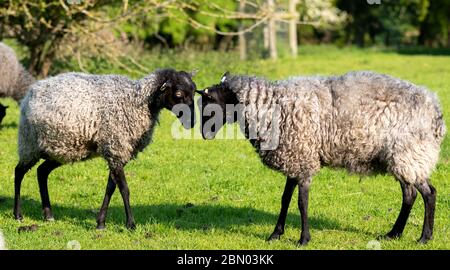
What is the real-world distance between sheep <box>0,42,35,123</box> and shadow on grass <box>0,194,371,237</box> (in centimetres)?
525

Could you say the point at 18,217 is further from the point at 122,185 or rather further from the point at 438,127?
the point at 438,127

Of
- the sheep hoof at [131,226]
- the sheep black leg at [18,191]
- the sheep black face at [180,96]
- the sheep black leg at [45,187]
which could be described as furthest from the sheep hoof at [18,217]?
the sheep black face at [180,96]

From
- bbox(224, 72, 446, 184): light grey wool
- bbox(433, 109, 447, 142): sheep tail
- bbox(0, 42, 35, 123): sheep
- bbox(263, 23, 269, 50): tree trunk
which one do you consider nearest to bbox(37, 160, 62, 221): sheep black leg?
bbox(224, 72, 446, 184): light grey wool

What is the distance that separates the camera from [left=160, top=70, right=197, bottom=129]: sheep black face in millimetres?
7945

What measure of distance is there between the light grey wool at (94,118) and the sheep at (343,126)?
0.79 m

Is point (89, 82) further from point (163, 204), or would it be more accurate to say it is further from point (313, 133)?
point (313, 133)

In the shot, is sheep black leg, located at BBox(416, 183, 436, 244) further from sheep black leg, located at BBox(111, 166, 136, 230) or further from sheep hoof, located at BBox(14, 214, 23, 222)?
sheep hoof, located at BBox(14, 214, 23, 222)

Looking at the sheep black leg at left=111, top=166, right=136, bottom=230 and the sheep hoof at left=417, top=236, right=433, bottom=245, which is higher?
the sheep black leg at left=111, top=166, right=136, bottom=230

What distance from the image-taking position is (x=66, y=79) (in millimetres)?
8461

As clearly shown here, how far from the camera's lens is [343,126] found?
7371mm

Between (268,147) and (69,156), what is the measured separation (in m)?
2.22

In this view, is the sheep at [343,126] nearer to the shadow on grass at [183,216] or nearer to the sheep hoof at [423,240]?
the sheep hoof at [423,240]

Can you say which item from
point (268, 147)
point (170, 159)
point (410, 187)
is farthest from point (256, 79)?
point (170, 159)

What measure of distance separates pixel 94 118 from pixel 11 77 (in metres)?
6.51
